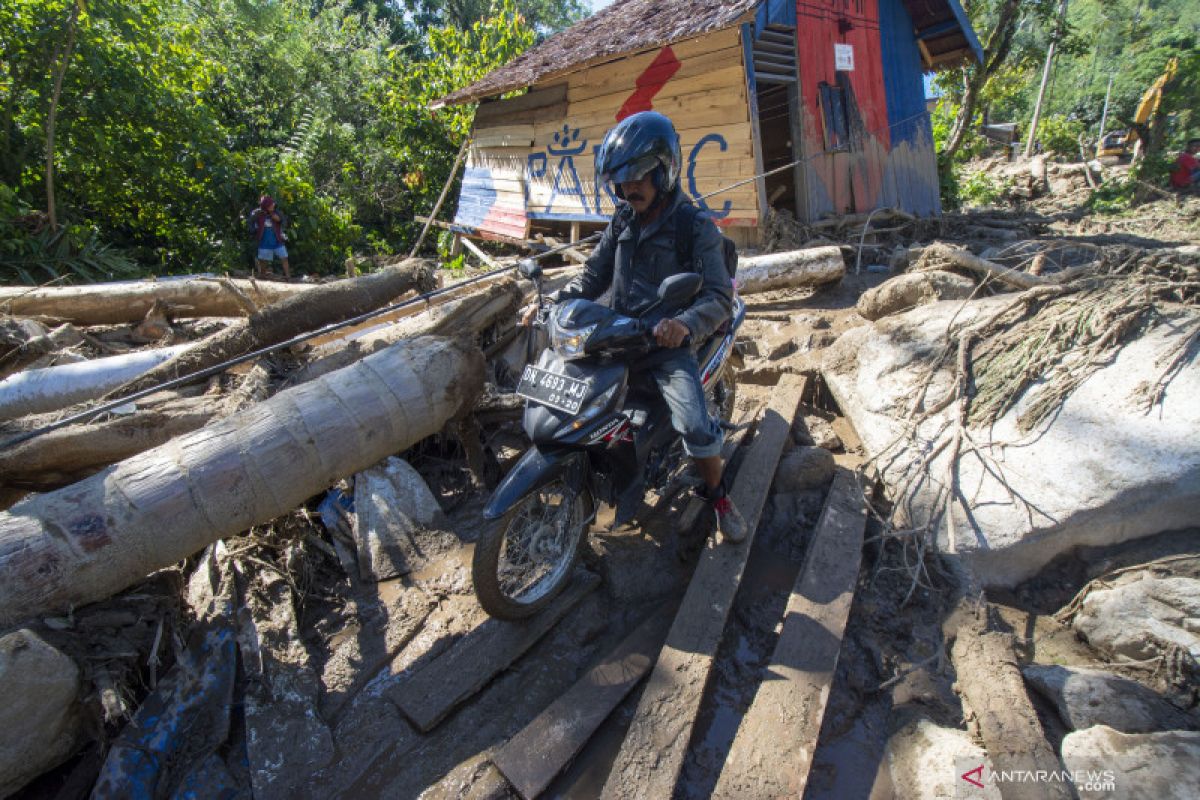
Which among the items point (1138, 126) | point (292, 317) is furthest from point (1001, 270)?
point (1138, 126)

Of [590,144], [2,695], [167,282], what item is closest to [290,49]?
[590,144]

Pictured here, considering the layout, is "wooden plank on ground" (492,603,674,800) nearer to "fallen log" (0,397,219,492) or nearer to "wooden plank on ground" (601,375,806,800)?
"wooden plank on ground" (601,375,806,800)

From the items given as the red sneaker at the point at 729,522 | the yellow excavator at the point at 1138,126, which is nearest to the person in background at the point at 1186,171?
the yellow excavator at the point at 1138,126

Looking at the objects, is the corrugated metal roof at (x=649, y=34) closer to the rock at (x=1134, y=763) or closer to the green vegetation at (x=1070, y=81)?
the green vegetation at (x=1070, y=81)

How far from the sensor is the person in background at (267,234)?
1046 centimetres

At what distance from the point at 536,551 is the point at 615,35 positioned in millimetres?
8713

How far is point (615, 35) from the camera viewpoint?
8.80 metres

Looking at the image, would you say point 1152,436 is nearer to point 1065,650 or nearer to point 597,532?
point 1065,650

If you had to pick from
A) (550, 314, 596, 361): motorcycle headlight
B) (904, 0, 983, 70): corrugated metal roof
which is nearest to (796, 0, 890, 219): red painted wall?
(904, 0, 983, 70): corrugated metal roof

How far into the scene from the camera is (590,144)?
10.1 meters

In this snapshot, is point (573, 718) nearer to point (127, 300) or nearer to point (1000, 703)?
point (1000, 703)

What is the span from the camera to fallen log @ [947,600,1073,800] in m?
1.90

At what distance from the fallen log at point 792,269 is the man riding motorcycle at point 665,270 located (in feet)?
13.0

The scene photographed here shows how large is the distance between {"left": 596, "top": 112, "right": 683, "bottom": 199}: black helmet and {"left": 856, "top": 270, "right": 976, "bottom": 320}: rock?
3677mm
